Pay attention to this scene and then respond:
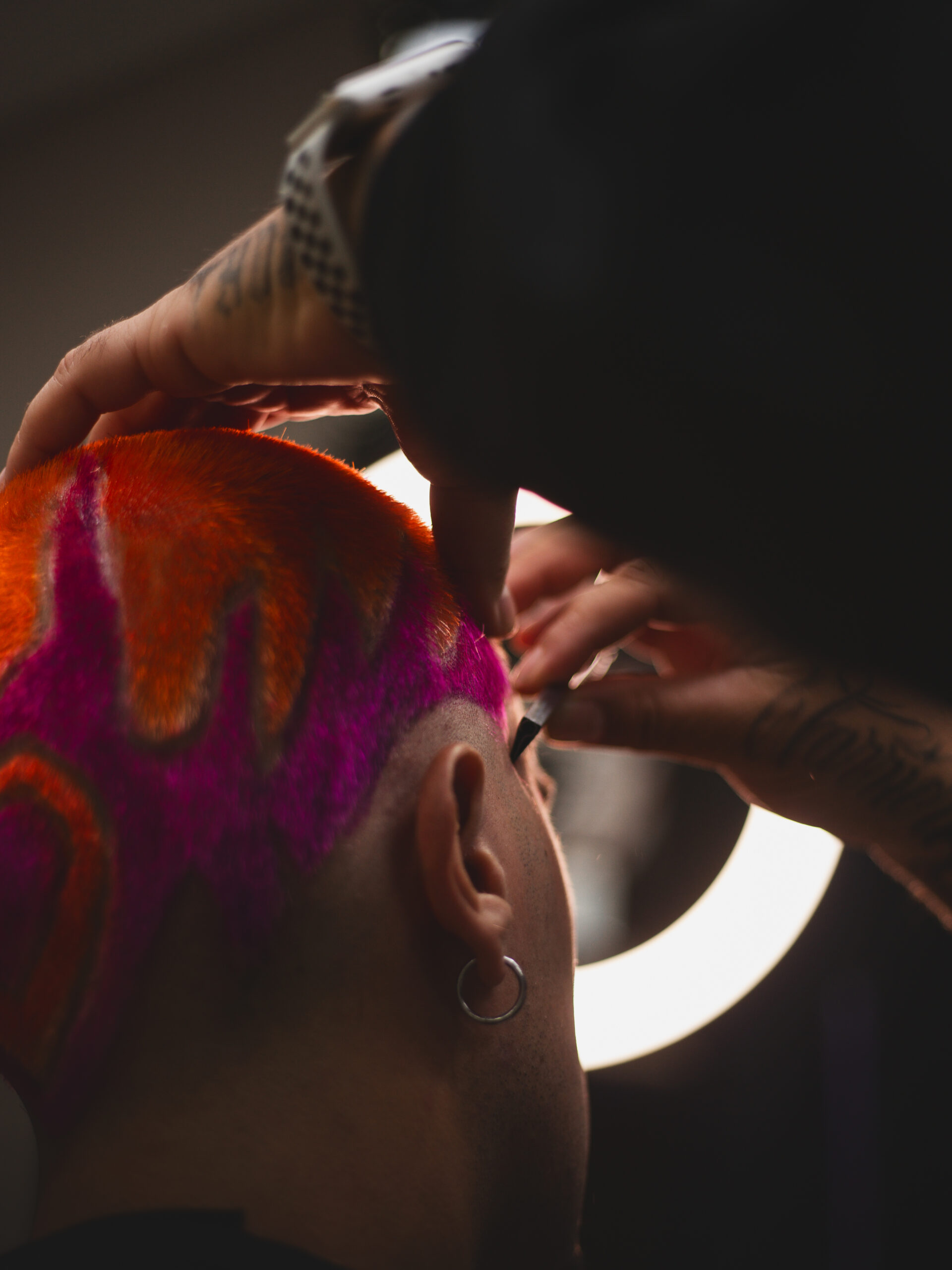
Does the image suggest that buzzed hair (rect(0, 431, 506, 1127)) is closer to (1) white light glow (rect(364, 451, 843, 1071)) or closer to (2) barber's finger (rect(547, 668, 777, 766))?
(2) barber's finger (rect(547, 668, 777, 766))

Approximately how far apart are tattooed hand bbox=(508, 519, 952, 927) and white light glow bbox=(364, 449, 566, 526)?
0.74m

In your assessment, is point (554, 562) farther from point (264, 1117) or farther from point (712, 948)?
point (712, 948)

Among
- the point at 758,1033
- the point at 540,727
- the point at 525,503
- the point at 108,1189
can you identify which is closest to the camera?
the point at 108,1189

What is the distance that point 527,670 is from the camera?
76 cm

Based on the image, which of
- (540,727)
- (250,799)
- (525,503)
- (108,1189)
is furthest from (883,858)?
(525,503)

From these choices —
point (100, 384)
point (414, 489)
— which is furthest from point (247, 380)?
point (414, 489)

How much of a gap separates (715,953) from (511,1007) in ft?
3.71

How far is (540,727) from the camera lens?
751 millimetres

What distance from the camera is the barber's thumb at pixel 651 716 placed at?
713 mm

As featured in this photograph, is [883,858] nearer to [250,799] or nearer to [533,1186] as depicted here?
[533,1186]

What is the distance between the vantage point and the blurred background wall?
1.93 meters

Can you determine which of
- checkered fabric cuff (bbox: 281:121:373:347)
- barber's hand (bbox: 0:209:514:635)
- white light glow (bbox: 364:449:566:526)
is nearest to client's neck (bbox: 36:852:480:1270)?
barber's hand (bbox: 0:209:514:635)

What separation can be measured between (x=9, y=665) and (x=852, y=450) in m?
0.68

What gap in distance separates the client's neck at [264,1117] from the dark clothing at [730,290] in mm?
463
